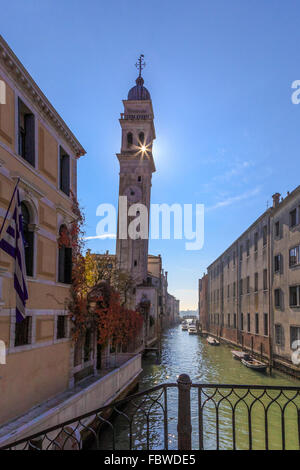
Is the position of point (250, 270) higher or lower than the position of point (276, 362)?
higher

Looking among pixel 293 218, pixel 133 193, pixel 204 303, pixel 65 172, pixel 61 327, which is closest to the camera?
pixel 61 327

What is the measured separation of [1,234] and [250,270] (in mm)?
28177

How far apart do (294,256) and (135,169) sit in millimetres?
29419

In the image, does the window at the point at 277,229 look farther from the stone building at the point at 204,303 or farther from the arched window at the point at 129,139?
the stone building at the point at 204,303

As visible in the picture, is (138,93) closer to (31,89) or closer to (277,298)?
(277,298)

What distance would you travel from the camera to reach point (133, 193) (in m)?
48.7

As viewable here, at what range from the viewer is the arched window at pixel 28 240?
11.7m

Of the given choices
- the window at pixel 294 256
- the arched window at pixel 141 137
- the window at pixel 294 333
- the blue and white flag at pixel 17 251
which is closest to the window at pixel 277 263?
the window at pixel 294 256

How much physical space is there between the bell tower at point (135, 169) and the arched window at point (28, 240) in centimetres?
3526

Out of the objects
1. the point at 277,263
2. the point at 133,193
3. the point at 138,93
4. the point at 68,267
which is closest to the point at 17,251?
the point at 68,267

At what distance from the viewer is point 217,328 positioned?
183 feet

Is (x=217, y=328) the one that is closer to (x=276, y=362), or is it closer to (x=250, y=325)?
(x=250, y=325)

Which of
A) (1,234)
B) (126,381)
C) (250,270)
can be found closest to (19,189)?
(1,234)

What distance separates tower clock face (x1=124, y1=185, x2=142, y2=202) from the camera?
48.5 metres
